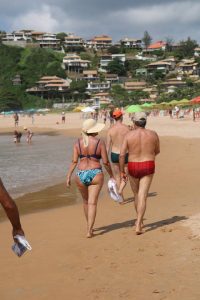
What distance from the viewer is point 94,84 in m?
101

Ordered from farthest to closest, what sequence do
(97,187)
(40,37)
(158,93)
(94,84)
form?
(40,37), (94,84), (158,93), (97,187)

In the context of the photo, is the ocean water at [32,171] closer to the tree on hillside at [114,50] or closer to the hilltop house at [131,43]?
the tree on hillside at [114,50]

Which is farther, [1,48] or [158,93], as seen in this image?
[1,48]

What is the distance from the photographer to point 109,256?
453 cm

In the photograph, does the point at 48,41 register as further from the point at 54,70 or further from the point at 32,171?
the point at 32,171

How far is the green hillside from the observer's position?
91.6 m

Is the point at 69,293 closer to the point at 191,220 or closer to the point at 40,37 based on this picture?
the point at 191,220

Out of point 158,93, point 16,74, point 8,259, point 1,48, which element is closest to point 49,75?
point 16,74

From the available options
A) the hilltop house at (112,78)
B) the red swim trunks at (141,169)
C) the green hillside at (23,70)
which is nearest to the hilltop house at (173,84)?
the hilltop house at (112,78)

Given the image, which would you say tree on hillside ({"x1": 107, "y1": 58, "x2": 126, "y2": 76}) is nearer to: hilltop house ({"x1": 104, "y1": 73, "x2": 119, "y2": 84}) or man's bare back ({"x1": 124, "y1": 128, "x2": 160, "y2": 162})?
hilltop house ({"x1": 104, "y1": 73, "x2": 119, "y2": 84})

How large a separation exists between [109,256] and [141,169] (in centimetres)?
118

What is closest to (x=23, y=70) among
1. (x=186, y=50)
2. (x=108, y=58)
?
(x=108, y=58)

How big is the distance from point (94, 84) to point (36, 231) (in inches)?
3791

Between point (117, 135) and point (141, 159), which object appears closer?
point (141, 159)
